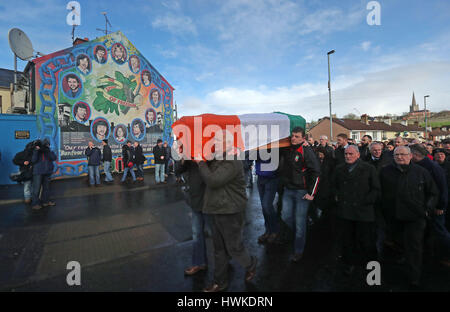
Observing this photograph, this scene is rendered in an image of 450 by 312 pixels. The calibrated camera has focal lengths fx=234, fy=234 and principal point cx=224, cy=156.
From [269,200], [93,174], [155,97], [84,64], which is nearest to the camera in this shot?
[269,200]

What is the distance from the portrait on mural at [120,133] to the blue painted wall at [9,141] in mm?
3791

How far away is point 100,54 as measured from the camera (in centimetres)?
1248

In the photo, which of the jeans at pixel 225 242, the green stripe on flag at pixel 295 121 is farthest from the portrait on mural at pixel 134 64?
the jeans at pixel 225 242

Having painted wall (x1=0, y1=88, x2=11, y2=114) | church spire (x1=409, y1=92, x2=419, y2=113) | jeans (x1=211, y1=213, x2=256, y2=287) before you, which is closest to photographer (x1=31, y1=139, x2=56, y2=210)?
→ jeans (x1=211, y1=213, x2=256, y2=287)

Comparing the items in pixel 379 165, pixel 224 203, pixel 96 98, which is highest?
pixel 96 98

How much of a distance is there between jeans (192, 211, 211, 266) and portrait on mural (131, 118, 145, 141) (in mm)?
12080

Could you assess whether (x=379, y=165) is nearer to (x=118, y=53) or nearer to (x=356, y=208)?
(x=356, y=208)

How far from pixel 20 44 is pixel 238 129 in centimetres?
1303

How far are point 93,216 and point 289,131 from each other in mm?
5057

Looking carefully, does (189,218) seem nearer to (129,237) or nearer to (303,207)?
(129,237)

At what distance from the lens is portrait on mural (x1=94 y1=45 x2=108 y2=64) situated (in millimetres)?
12312

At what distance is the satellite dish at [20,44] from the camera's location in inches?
413

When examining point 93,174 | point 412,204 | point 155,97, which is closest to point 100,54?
point 155,97
